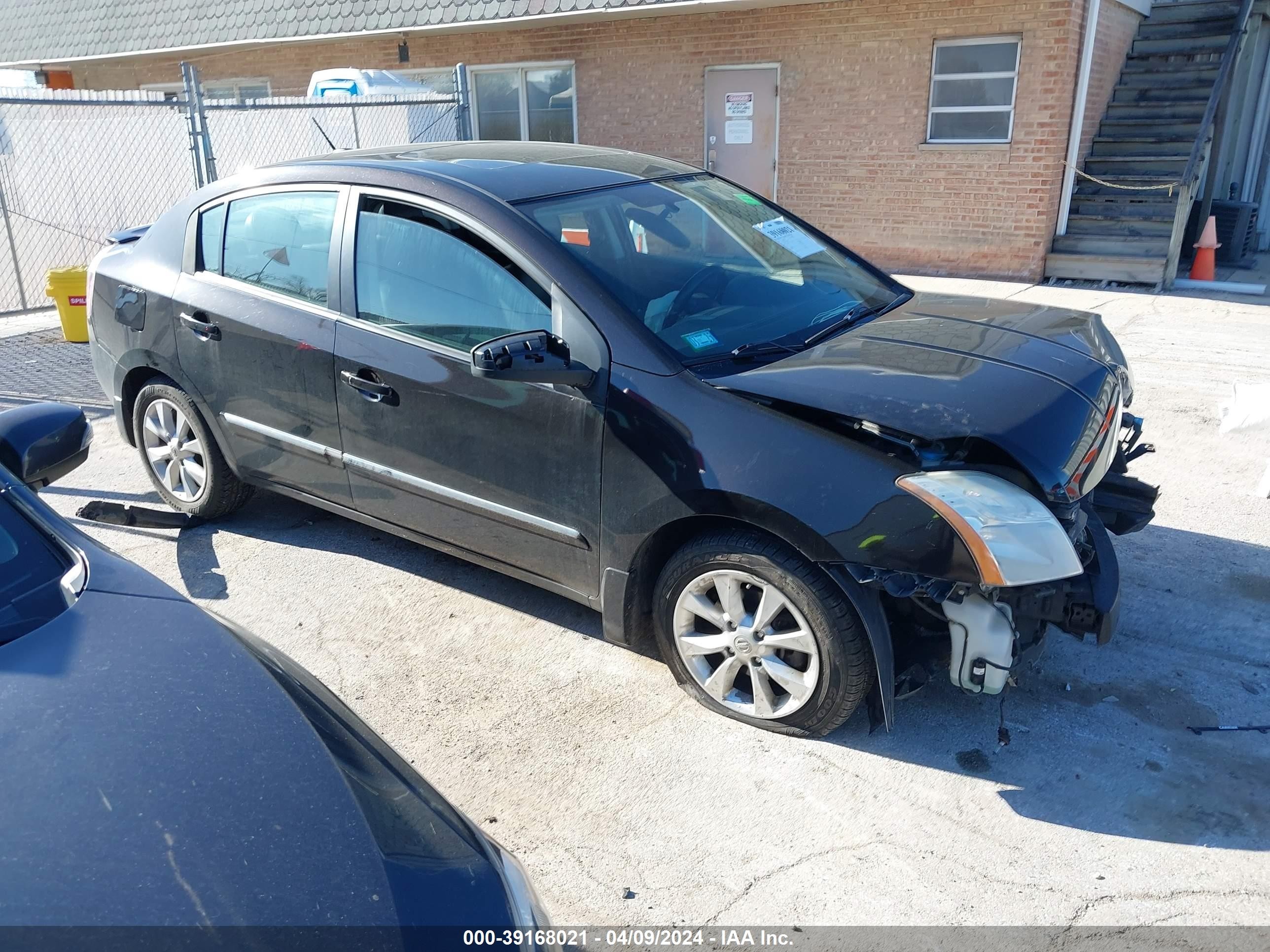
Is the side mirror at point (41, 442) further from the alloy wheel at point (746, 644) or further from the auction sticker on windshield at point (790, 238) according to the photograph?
the auction sticker on windshield at point (790, 238)

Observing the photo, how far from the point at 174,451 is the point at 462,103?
270 inches

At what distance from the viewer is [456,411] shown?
372cm

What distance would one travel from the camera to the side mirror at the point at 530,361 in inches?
124

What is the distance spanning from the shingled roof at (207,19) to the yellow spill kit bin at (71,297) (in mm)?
6711

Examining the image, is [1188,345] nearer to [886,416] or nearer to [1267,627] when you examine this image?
[1267,627]

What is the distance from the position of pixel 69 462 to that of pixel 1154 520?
185 inches

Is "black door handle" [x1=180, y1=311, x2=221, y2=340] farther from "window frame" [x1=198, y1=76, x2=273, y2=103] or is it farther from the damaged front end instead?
"window frame" [x1=198, y1=76, x2=273, y2=103]

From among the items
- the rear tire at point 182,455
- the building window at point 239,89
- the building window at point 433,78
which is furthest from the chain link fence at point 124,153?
the rear tire at point 182,455

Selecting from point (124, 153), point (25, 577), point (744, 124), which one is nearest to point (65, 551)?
point (25, 577)

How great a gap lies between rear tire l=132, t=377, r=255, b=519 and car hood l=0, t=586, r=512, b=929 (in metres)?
2.78

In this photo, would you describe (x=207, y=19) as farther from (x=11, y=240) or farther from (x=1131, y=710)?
(x=1131, y=710)

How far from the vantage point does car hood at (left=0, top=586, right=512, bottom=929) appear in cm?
158

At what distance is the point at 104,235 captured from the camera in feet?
41.6

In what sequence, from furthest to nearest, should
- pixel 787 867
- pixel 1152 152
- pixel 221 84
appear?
pixel 221 84 → pixel 1152 152 → pixel 787 867
